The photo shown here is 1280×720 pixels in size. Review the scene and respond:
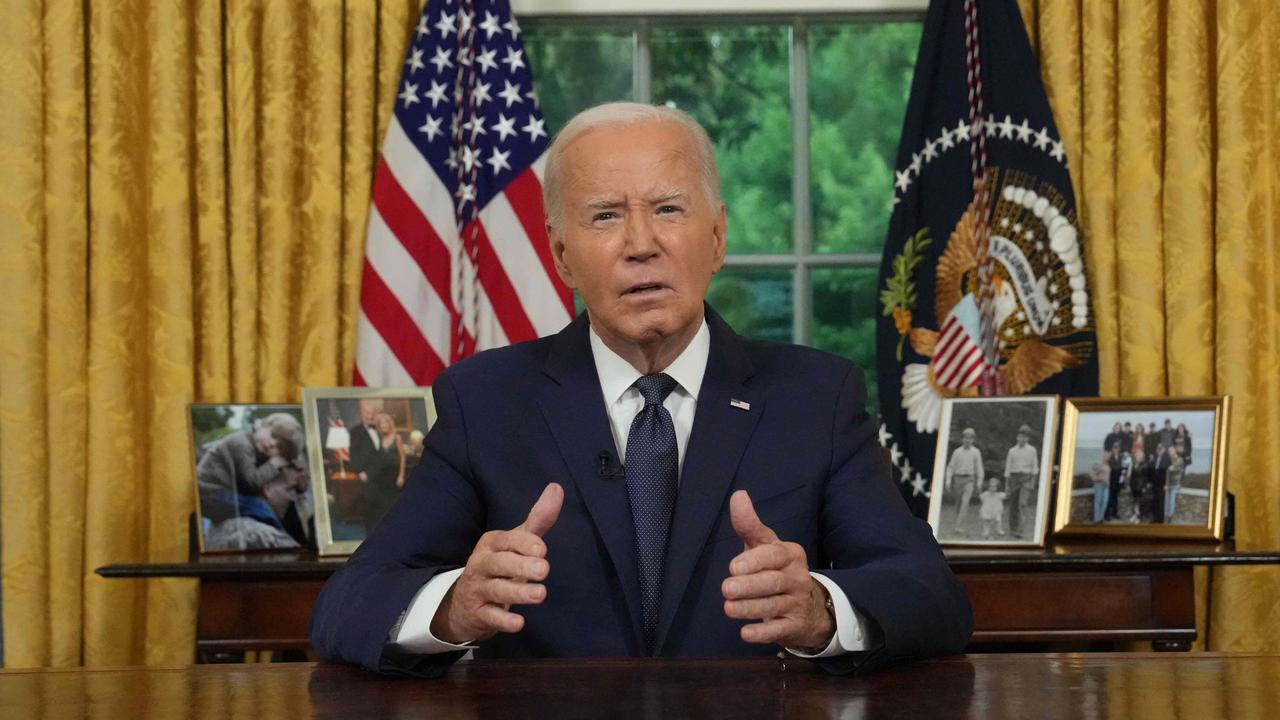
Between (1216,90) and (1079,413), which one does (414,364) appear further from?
(1216,90)

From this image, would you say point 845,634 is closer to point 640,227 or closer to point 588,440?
point 588,440

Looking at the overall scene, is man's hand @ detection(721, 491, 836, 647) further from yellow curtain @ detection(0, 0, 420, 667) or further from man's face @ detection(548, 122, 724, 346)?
yellow curtain @ detection(0, 0, 420, 667)

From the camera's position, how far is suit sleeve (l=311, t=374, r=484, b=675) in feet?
5.32

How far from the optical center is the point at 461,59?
360 cm

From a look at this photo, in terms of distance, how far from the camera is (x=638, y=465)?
6.33 ft

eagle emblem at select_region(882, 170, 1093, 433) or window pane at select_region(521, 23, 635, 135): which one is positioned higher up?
window pane at select_region(521, 23, 635, 135)

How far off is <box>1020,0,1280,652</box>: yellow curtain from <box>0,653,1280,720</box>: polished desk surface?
2.12 m

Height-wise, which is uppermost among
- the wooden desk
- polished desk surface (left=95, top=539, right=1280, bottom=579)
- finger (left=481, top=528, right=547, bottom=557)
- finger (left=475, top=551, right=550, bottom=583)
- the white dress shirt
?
the white dress shirt

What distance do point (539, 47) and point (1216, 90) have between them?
6.17 feet

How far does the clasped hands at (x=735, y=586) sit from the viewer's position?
58.3 inches

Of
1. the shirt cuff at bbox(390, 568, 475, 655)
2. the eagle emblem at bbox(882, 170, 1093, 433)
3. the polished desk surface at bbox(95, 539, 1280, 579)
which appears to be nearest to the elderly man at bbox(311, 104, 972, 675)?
the shirt cuff at bbox(390, 568, 475, 655)

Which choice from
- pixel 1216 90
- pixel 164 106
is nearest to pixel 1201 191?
pixel 1216 90

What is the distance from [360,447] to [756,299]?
133 cm

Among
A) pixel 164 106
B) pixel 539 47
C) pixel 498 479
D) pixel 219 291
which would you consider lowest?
pixel 498 479
